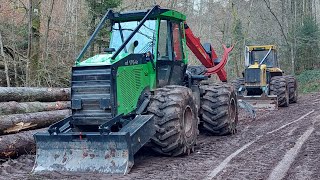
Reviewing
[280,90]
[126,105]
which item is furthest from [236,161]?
[280,90]

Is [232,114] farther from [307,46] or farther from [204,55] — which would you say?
[307,46]

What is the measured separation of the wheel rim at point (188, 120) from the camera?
7.80m

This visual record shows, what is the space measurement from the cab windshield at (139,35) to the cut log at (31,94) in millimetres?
2551

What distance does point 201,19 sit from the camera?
3550 cm

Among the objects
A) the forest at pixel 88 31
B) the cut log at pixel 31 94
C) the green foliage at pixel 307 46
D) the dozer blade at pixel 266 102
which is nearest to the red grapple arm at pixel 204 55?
the cut log at pixel 31 94

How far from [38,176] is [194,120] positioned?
3165 mm

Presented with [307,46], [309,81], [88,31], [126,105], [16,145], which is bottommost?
[16,145]

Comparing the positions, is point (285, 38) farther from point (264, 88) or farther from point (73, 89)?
point (73, 89)

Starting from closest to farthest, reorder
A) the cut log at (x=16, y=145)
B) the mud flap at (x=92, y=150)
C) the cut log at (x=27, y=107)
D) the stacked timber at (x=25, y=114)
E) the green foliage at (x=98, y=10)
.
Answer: the mud flap at (x=92, y=150)
the cut log at (x=16, y=145)
the stacked timber at (x=25, y=114)
the cut log at (x=27, y=107)
the green foliage at (x=98, y=10)

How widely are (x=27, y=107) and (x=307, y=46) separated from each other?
988 inches

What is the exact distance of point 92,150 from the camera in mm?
6488

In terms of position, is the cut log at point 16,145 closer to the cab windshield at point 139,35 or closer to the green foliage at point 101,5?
the cab windshield at point 139,35

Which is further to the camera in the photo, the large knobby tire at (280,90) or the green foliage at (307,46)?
the green foliage at (307,46)

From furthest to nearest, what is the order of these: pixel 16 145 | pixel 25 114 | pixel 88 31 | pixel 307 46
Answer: pixel 307 46
pixel 88 31
pixel 25 114
pixel 16 145
